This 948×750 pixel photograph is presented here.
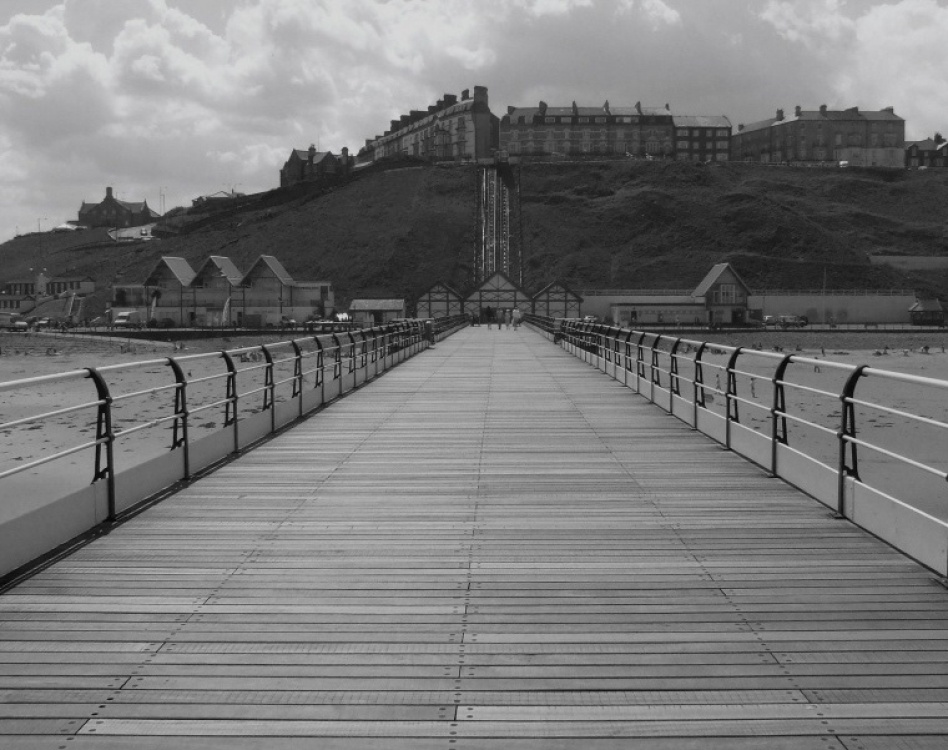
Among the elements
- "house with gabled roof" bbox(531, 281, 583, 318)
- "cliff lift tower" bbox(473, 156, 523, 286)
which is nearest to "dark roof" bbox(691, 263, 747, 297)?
"house with gabled roof" bbox(531, 281, 583, 318)

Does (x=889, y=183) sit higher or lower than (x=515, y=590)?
higher

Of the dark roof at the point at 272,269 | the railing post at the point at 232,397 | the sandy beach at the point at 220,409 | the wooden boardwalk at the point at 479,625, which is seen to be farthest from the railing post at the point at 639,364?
the dark roof at the point at 272,269

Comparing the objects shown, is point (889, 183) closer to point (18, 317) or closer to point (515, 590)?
point (18, 317)

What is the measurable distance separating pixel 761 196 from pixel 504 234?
127 ft

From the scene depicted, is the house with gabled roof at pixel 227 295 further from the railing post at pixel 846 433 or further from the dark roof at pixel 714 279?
the railing post at pixel 846 433

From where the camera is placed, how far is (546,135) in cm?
19212

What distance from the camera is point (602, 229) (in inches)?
6161

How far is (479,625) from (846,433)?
4.15 metres

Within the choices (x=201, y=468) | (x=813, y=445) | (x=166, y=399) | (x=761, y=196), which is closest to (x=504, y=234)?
(x=761, y=196)

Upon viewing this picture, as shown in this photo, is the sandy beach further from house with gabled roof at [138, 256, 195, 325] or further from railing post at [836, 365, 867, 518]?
house with gabled roof at [138, 256, 195, 325]

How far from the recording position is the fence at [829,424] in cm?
764

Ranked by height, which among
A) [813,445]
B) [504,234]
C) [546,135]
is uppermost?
[546,135]

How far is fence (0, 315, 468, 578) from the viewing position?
7.45m

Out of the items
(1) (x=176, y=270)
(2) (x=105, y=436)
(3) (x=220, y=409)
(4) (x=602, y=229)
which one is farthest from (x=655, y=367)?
(4) (x=602, y=229)
